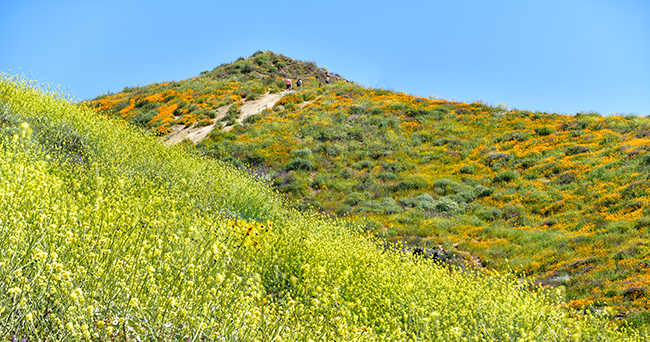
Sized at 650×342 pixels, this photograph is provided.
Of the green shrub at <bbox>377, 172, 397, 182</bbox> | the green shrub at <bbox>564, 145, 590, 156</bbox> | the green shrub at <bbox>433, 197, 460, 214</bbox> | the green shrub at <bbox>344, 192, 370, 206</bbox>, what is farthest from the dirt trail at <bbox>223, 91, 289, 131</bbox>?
the green shrub at <bbox>564, 145, 590, 156</bbox>

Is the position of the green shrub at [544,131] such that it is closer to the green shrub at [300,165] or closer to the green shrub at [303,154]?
the green shrub at [303,154]

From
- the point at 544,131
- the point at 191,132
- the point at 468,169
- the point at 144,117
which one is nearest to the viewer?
the point at 468,169

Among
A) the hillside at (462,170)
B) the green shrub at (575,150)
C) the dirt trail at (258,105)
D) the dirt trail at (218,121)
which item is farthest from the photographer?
the dirt trail at (258,105)

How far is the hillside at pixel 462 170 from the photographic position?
43.4 feet

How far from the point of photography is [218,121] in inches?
1222

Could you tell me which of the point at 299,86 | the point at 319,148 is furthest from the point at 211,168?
the point at 299,86

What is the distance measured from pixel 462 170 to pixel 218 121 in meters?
17.1

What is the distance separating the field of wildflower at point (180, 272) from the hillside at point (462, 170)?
13.0 ft

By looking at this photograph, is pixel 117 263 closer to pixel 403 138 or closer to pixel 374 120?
pixel 403 138

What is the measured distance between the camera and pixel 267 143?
84.9 ft

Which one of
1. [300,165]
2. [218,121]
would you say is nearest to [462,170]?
[300,165]

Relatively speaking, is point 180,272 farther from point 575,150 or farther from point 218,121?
point 218,121

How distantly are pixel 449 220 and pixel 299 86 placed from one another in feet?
88.4

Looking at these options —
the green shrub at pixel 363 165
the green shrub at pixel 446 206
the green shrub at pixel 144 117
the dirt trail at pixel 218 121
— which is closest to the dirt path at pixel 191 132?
the dirt trail at pixel 218 121
